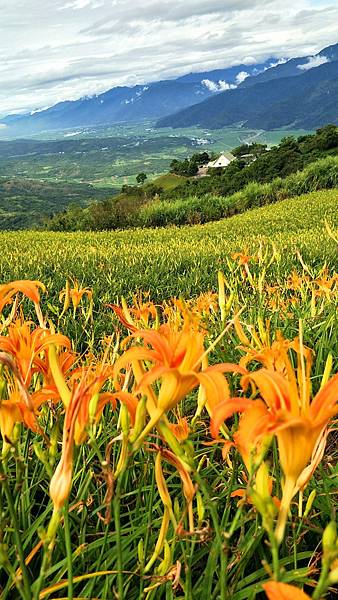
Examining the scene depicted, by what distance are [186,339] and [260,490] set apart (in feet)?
0.65

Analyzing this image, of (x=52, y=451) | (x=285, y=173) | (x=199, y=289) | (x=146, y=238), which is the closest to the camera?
(x=52, y=451)

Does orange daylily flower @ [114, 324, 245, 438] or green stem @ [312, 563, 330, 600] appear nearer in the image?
green stem @ [312, 563, 330, 600]

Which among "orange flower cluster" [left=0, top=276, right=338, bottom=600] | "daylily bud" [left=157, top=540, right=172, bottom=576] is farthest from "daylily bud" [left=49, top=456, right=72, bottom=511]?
"daylily bud" [left=157, top=540, right=172, bottom=576]

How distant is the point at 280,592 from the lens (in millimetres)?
446

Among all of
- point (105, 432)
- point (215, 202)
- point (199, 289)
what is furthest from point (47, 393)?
point (215, 202)

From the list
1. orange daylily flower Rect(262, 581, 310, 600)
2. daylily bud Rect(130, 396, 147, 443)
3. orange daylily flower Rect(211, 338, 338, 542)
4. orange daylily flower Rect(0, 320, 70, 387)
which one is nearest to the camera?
orange daylily flower Rect(262, 581, 310, 600)

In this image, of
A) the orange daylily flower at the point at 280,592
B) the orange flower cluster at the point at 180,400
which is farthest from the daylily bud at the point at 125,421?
the orange daylily flower at the point at 280,592

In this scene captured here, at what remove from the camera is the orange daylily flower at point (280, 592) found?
1.44 ft

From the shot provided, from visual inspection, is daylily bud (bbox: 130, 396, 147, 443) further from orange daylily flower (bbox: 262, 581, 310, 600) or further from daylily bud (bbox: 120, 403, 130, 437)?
orange daylily flower (bbox: 262, 581, 310, 600)

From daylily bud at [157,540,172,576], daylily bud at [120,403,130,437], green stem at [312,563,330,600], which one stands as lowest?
daylily bud at [157,540,172,576]

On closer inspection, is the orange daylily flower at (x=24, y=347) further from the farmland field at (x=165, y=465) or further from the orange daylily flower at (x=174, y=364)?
the orange daylily flower at (x=174, y=364)

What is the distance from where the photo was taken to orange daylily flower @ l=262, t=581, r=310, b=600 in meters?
0.44

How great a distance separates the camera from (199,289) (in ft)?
17.1

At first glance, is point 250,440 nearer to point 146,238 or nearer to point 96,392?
point 96,392
